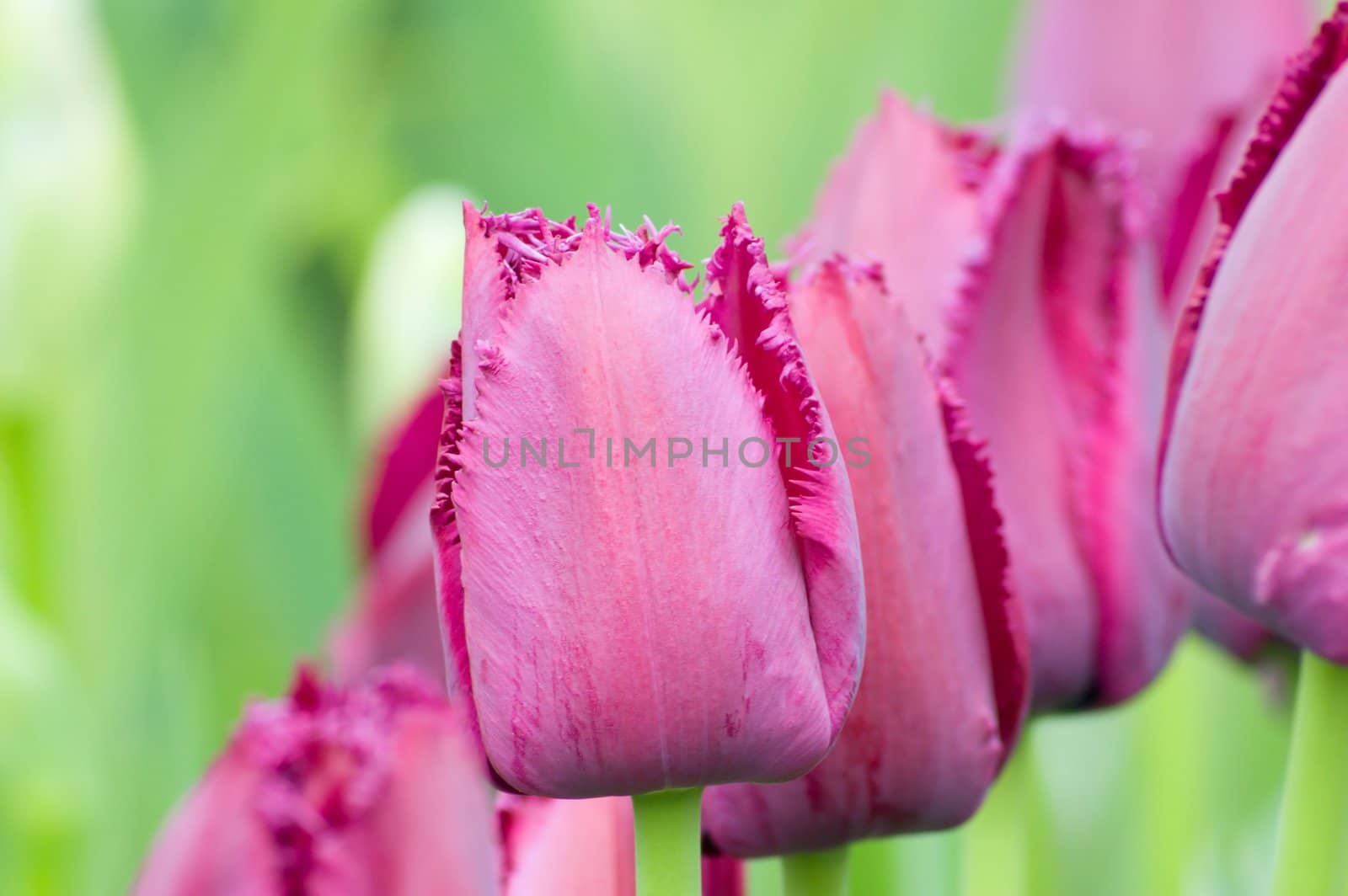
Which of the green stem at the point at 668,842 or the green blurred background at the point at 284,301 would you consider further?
the green blurred background at the point at 284,301

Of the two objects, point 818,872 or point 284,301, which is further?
point 284,301

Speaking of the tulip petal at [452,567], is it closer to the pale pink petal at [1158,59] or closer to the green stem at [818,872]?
the green stem at [818,872]

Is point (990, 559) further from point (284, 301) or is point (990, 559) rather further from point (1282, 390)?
point (284, 301)

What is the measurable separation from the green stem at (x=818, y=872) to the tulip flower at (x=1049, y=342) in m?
0.04

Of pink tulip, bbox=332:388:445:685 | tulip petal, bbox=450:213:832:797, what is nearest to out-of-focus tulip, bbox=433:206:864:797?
tulip petal, bbox=450:213:832:797

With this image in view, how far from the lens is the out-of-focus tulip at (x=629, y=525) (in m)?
0.19

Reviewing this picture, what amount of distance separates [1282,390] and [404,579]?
24 cm

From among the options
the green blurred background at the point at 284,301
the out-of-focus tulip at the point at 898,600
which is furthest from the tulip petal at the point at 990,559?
the green blurred background at the point at 284,301

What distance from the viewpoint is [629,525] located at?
194mm

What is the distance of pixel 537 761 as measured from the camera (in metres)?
0.19

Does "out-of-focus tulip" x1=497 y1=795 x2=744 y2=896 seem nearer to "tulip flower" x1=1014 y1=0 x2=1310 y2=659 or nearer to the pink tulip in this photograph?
the pink tulip

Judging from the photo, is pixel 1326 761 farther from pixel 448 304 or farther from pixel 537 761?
pixel 448 304

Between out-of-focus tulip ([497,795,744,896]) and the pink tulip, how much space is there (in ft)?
0.50

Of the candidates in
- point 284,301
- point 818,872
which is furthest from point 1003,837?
point 284,301
